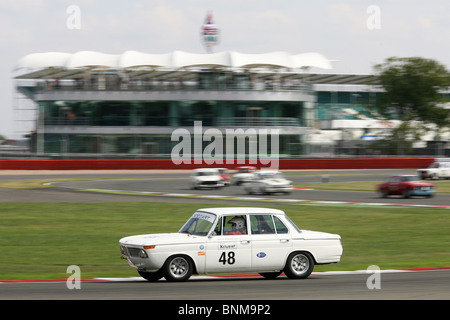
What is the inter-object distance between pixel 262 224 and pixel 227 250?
0.90m

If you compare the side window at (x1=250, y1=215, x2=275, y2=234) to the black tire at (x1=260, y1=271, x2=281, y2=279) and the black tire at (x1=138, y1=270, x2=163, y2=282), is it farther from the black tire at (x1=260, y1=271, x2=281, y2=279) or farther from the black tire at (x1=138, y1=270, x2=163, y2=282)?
the black tire at (x1=138, y1=270, x2=163, y2=282)

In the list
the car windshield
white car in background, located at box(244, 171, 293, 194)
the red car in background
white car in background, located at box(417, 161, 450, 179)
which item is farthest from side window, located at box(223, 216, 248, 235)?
white car in background, located at box(417, 161, 450, 179)

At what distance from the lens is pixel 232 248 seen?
1189cm

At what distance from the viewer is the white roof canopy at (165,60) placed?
209ft

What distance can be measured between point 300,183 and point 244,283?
3080cm

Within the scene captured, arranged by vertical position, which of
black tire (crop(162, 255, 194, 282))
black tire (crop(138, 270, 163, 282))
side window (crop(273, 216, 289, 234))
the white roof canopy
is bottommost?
black tire (crop(138, 270, 163, 282))

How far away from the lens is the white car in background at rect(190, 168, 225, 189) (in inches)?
1479

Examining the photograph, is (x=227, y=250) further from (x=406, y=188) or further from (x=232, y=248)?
(x=406, y=188)

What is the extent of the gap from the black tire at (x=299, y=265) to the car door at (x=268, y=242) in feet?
0.40

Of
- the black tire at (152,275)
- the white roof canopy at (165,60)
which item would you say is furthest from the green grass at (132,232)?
the white roof canopy at (165,60)

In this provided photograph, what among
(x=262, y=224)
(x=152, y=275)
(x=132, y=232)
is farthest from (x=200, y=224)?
(x=132, y=232)

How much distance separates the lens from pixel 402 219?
23.6 m

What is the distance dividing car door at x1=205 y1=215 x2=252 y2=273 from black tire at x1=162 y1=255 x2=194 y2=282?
0.34 metres
